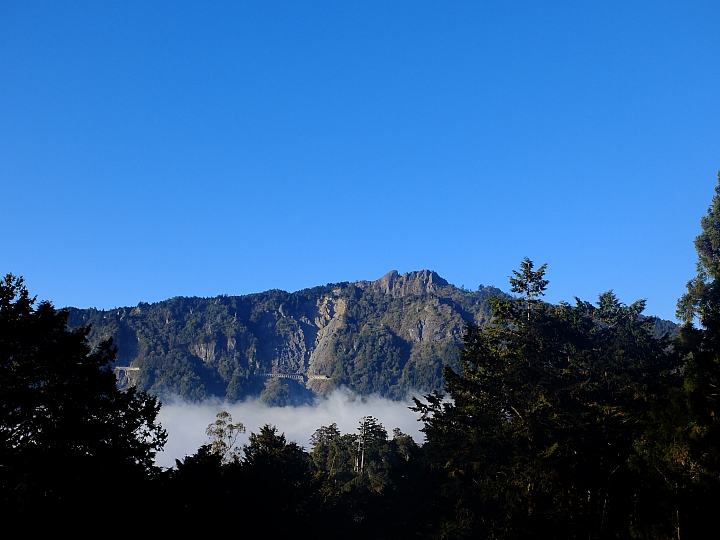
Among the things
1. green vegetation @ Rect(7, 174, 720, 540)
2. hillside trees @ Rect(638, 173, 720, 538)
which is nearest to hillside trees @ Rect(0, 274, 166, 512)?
green vegetation @ Rect(7, 174, 720, 540)

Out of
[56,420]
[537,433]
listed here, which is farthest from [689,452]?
[56,420]

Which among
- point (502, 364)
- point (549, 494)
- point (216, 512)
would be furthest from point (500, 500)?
point (216, 512)

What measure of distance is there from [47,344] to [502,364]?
3785 centimetres

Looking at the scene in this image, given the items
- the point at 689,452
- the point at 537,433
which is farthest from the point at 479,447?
the point at 689,452

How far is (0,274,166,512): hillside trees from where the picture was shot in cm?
3700

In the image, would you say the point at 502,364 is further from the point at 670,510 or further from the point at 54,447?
the point at 54,447

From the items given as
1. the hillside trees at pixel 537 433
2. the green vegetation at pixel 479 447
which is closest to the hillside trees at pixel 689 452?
the green vegetation at pixel 479 447

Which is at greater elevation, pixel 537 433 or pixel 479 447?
pixel 537 433

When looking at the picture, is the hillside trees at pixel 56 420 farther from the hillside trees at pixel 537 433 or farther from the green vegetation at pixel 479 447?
the hillside trees at pixel 537 433

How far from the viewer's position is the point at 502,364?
2606 inches

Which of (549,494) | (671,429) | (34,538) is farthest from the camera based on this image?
(549,494)

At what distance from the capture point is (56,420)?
1582 inches

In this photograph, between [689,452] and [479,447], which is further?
[479,447]

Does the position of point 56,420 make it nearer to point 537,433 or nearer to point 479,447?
point 479,447
